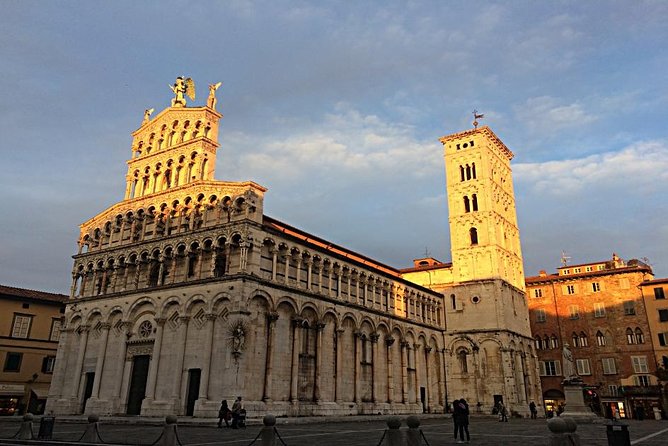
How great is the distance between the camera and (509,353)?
49.6m

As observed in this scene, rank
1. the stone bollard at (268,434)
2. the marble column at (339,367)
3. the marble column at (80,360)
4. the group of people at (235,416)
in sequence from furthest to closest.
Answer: the marble column at (339,367), the marble column at (80,360), the group of people at (235,416), the stone bollard at (268,434)

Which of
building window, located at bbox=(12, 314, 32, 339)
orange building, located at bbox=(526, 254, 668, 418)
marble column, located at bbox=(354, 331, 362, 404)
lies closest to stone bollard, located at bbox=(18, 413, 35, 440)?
marble column, located at bbox=(354, 331, 362, 404)

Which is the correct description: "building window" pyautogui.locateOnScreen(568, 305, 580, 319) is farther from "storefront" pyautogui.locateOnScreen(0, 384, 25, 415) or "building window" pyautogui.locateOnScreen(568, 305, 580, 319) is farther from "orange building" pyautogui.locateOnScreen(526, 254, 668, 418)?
"storefront" pyautogui.locateOnScreen(0, 384, 25, 415)

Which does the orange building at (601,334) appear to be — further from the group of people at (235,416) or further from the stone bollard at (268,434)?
the stone bollard at (268,434)

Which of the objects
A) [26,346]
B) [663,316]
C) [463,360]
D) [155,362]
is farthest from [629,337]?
[26,346]

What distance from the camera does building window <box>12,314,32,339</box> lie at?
1706 inches

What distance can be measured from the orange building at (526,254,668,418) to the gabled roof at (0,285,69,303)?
51645 mm

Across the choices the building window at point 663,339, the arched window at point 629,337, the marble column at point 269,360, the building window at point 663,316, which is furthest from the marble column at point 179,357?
the building window at point 663,316

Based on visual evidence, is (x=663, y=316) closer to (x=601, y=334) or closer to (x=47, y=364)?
(x=601, y=334)

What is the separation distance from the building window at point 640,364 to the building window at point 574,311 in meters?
7.03

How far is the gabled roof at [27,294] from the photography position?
43.2 m

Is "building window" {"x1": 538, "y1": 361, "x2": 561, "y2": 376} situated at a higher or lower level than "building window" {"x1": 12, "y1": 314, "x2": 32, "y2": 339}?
lower

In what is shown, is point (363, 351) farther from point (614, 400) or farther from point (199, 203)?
point (614, 400)

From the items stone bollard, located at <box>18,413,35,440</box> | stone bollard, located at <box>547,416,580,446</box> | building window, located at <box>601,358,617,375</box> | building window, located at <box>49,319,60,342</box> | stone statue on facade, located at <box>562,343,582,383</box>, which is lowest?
stone bollard, located at <box>18,413,35,440</box>
